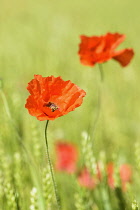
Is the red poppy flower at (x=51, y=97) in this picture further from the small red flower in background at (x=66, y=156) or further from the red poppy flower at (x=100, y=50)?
the small red flower in background at (x=66, y=156)

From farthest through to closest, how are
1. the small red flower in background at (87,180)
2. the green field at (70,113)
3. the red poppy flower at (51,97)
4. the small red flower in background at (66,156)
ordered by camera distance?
the small red flower in background at (66,156)
the small red flower in background at (87,180)
the green field at (70,113)
the red poppy flower at (51,97)

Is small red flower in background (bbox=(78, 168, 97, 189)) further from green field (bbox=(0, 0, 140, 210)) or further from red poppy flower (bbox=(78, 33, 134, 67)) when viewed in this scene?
red poppy flower (bbox=(78, 33, 134, 67))

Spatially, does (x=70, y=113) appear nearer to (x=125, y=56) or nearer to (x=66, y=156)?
(x=66, y=156)

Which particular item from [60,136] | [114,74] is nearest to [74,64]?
[114,74]

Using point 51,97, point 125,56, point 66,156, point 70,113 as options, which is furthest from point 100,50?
point 70,113

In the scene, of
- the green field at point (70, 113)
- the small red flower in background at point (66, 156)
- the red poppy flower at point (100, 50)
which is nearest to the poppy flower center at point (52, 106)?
the green field at point (70, 113)

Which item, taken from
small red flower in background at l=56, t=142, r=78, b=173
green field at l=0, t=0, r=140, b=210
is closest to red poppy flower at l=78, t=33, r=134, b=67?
green field at l=0, t=0, r=140, b=210
